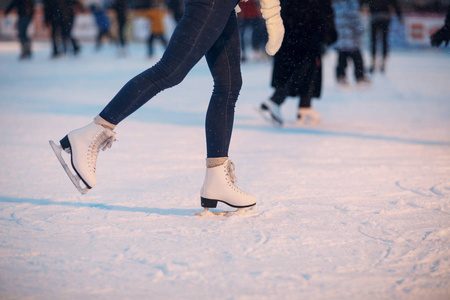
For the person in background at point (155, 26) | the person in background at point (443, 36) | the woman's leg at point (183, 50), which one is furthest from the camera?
the person in background at point (155, 26)

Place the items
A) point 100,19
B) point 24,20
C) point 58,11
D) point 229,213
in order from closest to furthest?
point 229,213 < point 24,20 < point 58,11 < point 100,19

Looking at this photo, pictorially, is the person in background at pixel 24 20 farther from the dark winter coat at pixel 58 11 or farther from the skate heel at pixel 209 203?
the skate heel at pixel 209 203

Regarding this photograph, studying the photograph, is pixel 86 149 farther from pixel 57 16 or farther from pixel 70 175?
pixel 57 16

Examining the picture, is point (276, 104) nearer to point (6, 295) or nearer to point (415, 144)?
point (415, 144)

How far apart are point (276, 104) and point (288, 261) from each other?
2.94 metres

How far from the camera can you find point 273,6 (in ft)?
6.77

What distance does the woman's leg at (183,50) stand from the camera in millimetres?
1889

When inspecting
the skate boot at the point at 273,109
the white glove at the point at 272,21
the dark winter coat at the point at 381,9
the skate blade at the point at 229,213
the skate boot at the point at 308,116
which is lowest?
the skate boot at the point at 308,116

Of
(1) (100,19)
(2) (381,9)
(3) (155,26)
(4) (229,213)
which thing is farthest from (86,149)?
(1) (100,19)

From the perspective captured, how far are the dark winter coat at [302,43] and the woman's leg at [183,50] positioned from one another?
248cm

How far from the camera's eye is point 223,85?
206 centimetres

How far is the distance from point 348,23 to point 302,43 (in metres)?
2.74

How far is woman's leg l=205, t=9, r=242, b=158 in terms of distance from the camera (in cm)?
205

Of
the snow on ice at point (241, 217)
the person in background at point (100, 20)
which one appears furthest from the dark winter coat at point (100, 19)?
the snow on ice at point (241, 217)
